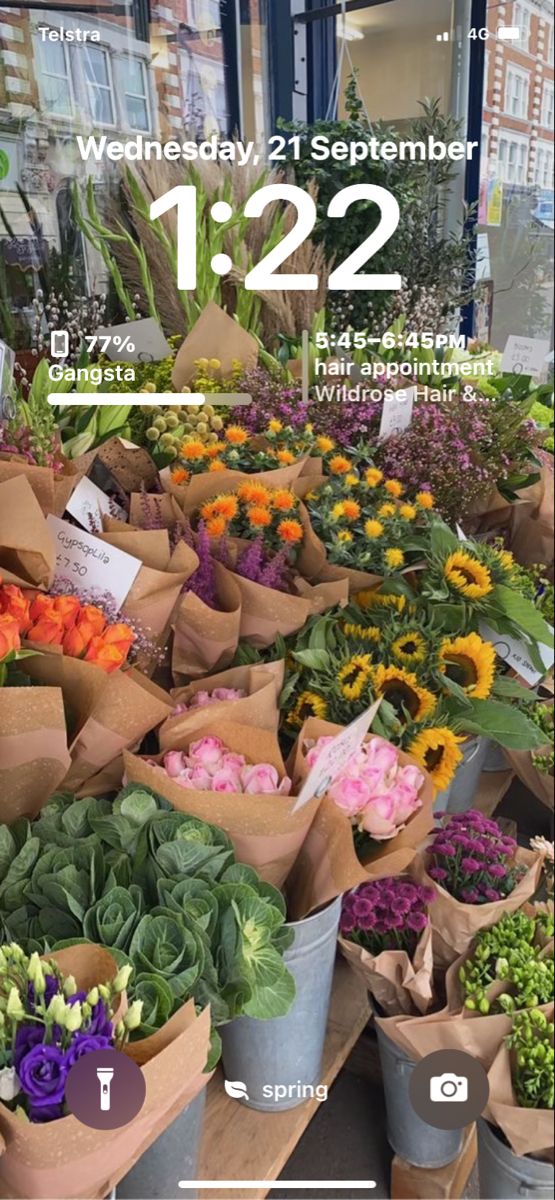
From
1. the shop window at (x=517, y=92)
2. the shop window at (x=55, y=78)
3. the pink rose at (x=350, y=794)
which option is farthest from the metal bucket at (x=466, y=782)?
the shop window at (x=55, y=78)

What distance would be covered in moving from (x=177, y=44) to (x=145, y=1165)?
104 centimetres

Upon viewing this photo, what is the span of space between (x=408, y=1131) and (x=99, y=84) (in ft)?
3.57

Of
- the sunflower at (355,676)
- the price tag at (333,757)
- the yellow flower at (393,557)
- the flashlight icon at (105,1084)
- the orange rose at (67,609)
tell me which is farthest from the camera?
the yellow flower at (393,557)

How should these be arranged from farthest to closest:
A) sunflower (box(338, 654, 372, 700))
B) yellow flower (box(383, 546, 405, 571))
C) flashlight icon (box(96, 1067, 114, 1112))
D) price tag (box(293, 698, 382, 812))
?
yellow flower (box(383, 546, 405, 571)) < sunflower (box(338, 654, 372, 700)) < price tag (box(293, 698, 382, 812)) < flashlight icon (box(96, 1067, 114, 1112))

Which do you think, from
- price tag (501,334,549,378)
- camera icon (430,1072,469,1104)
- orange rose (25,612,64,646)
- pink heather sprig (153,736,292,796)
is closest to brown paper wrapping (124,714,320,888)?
pink heather sprig (153,736,292,796)

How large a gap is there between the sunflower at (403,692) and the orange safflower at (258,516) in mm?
203

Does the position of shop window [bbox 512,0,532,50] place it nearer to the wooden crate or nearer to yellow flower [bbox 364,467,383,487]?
yellow flower [bbox 364,467,383,487]

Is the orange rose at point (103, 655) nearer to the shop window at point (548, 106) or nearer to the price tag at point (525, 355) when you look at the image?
the price tag at point (525, 355)

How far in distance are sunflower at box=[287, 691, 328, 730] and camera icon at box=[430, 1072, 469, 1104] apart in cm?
33

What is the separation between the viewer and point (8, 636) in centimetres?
65

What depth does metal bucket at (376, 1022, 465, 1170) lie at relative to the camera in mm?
798

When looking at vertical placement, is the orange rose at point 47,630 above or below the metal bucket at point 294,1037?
above

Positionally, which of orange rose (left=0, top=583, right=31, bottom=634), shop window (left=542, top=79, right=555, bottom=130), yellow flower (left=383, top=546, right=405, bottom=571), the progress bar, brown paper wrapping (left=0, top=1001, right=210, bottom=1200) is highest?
shop window (left=542, top=79, right=555, bottom=130)

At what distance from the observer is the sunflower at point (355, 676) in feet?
2.78
